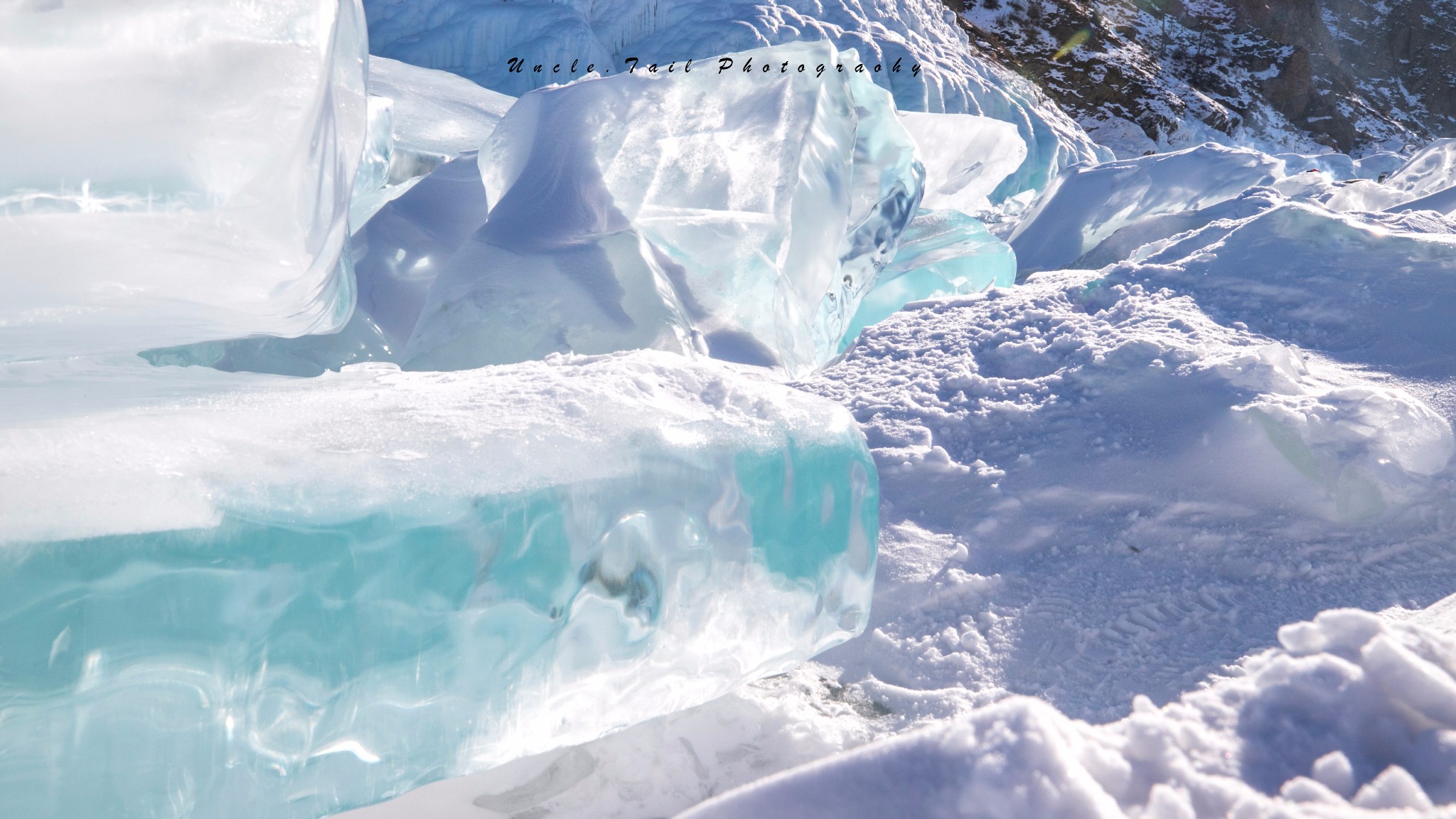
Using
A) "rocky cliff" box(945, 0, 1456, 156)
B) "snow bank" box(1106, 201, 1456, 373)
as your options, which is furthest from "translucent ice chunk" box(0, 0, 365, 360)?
"rocky cliff" box(945, 0, 1456, 156)

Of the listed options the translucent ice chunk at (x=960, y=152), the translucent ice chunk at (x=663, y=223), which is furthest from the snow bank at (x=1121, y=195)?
the translucent ice chunk at (x=663, y=223)

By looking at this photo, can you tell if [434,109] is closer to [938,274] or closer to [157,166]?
[938,274]

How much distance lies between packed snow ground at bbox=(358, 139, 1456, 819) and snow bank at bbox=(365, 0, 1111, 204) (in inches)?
103

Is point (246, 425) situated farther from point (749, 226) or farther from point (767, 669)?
point (749, 226)

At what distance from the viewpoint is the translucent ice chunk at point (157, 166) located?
64cm

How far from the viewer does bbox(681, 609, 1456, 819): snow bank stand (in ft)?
1.45

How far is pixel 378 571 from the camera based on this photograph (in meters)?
0.65

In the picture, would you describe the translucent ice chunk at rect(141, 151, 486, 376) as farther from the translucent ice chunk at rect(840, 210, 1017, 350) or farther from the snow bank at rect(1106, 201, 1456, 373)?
the snow bank at rect(1106, 201, 1456, 373)

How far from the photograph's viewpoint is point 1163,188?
294 centimetres

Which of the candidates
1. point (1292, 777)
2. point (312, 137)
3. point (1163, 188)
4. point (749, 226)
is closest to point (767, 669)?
point (1292, 777)

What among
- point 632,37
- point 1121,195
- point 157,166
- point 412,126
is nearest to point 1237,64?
point 632,37

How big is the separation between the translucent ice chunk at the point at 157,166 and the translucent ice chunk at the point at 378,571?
9cm

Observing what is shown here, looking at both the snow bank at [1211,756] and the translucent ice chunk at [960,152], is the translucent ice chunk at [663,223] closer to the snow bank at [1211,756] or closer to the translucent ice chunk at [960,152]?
the snow bank at [1211,756]

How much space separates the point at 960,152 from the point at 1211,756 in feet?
10.1
